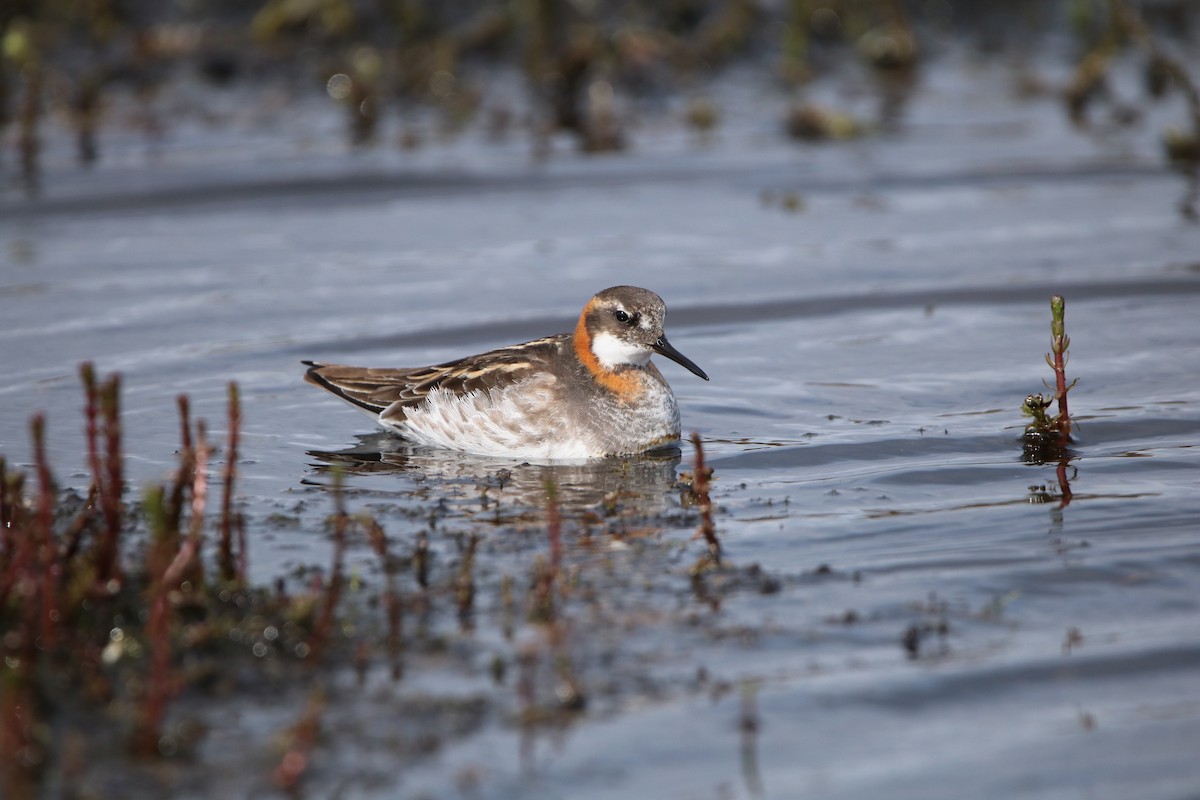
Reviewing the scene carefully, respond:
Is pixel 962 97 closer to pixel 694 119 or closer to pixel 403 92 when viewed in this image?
pixel 694 119

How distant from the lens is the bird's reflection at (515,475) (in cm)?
759

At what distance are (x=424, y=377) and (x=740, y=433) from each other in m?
1.89

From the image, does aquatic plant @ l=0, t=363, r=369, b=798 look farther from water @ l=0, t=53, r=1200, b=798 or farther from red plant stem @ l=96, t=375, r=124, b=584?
water @ l=0, t=53, r=1200, b=798

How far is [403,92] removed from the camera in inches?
677

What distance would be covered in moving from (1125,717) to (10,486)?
13.7ft

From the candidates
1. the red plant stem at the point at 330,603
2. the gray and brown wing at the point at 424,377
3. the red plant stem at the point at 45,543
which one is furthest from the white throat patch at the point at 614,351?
the red plant stem at the point at 45,543

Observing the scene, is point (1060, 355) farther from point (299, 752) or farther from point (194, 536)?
point (299, 752)

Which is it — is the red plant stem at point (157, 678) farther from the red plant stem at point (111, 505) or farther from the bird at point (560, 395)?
the bird at point (560, 395)

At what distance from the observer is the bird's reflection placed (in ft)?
24.9

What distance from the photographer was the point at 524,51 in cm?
1823

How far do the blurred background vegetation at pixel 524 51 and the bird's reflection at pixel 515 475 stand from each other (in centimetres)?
723

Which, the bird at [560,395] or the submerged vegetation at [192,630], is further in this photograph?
the bird at [560,395]

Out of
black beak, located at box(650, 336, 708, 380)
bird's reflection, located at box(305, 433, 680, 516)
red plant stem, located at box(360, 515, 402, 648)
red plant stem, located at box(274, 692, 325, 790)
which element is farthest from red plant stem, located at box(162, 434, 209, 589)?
black beak, located at box(650, 336, 708, 380)

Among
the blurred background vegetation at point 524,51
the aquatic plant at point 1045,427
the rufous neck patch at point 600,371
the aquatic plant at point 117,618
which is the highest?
the blurred background vegetation at point 524,51
